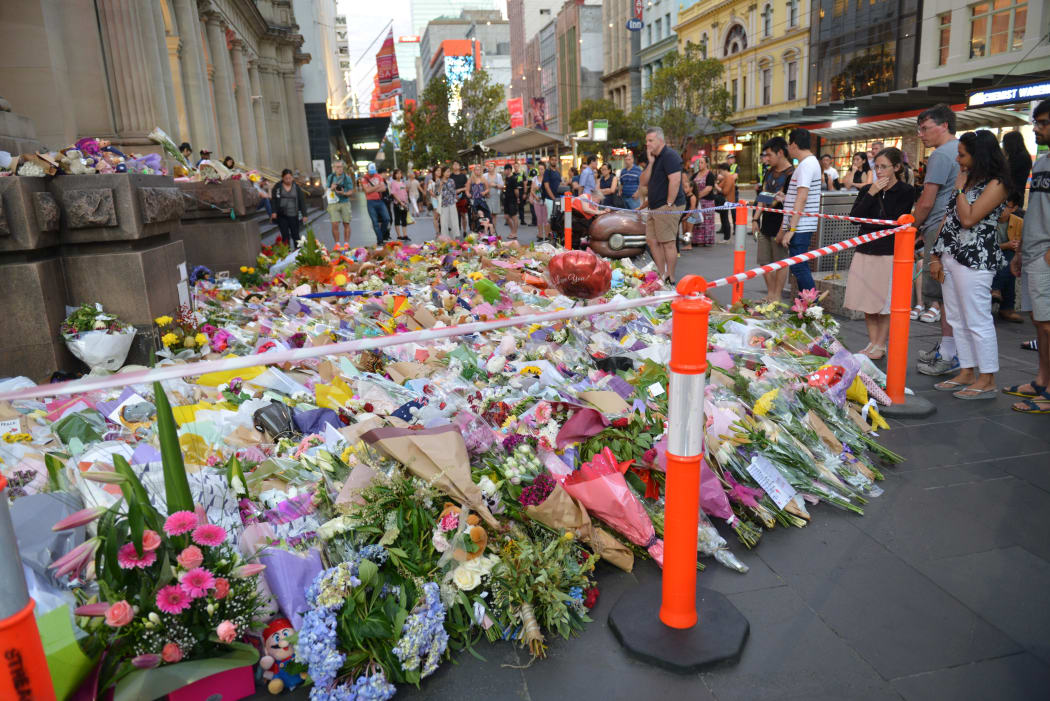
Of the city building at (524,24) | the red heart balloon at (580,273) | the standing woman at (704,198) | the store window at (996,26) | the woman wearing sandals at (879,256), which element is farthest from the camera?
the city building at (524,24)

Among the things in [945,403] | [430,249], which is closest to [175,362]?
[945,403]

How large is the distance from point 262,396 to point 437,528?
6.27 feet

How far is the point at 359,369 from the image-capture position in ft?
15.3

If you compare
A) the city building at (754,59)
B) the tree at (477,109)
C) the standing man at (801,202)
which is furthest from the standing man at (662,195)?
the tree at (477,109)

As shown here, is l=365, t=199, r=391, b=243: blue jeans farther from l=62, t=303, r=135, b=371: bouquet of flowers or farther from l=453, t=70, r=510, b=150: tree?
l=453, t=70, r=510, b=150: tree

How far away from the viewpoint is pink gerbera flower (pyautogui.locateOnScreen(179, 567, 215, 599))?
203 cm

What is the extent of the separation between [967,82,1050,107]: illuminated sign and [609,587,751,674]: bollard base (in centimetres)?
2306

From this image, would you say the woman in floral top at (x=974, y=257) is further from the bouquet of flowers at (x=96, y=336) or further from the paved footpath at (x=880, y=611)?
the bouquet of flowers at (x=96, y=336)

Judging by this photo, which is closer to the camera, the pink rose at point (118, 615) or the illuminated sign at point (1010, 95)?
the pink rose at point (118, 615)

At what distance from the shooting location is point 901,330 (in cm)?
433

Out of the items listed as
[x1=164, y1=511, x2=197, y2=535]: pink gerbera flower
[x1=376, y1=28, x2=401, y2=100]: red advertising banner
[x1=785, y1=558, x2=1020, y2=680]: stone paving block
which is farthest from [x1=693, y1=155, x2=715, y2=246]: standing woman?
[x1=376, y1=28, x2=401, y2=100]: red advertising banner

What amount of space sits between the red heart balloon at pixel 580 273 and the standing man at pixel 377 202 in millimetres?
10491

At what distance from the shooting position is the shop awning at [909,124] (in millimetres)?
21592

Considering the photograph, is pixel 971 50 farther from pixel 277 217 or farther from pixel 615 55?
pixel 615 55
